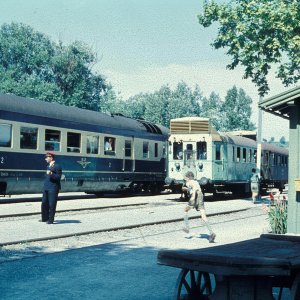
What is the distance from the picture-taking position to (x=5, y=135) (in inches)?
786

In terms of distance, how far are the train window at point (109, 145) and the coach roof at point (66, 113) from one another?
2.05 feet

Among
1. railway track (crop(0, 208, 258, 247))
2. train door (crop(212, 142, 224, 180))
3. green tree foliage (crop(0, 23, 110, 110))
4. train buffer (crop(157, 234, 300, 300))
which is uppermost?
green tree foliage (crop(0, 23, 110, 110))

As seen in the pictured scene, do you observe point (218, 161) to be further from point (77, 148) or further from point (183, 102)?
point (183, 102)

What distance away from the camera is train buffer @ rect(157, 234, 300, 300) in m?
4.77

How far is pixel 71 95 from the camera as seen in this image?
67875 millimetres

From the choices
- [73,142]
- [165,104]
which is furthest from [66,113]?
[165,104]

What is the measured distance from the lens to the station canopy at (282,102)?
36.2 ft

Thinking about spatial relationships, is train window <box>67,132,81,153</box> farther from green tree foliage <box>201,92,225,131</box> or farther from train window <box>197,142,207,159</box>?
green tree foliage <box>201,92,225,131</box>

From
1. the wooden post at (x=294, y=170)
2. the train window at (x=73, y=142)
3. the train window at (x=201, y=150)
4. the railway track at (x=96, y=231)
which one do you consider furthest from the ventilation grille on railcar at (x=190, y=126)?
the wooden post at (x=294, y=170)

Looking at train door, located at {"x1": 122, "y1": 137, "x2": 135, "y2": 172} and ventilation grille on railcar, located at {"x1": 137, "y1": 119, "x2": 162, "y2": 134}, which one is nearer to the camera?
train door, located at {"x1": 122, "y1": 137, "x2": 135, "y2": 172}

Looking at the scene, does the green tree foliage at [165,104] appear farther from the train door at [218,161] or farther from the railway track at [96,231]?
the railway track at [96,231]

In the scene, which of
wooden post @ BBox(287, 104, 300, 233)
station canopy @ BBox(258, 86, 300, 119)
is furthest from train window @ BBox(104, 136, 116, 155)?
wooden post @ BBox(287, 104, 300, 233)

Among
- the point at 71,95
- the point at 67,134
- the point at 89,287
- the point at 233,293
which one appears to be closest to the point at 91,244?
the point at 89,287

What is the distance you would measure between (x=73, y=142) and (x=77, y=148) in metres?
0.37
